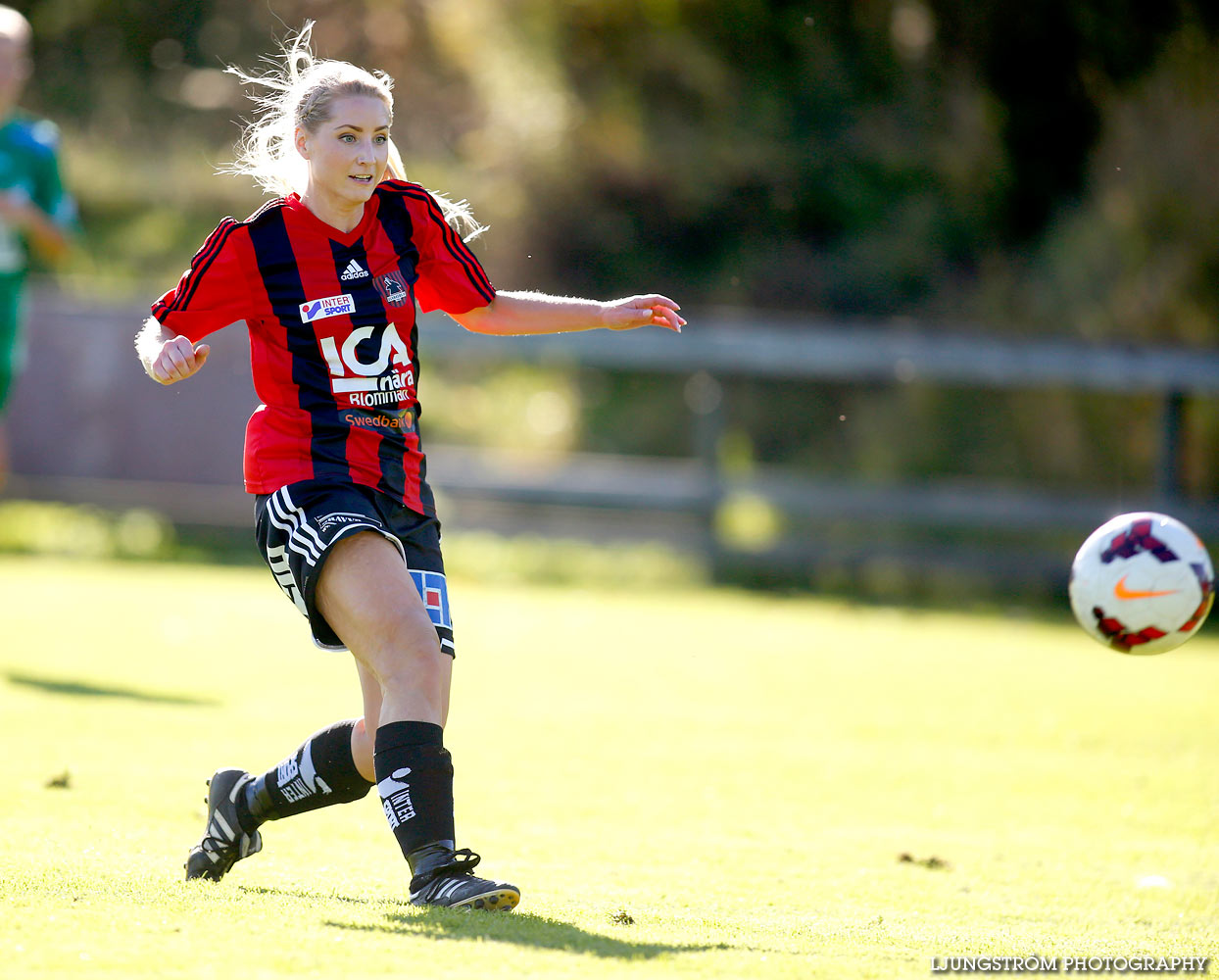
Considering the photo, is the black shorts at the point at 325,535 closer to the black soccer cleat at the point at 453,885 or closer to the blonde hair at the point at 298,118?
the black soccer cleat at the point at 453,885

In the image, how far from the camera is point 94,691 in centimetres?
600

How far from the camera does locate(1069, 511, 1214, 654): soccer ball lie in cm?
421

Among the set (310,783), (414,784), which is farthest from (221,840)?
(414,784)

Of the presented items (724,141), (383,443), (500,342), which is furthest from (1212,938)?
(724,141)

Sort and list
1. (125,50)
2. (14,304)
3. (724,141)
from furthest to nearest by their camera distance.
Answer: (125,50), (724,141), (14,304)

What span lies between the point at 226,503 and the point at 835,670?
5.56m

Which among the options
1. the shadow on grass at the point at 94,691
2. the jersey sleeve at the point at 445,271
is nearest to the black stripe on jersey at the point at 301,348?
the jersey sleeve at the point at 445,271

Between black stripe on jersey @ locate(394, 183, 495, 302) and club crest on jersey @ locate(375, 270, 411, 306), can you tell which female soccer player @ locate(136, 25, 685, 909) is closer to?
club crest on jersey @ locate(375, 270, 411, 306)

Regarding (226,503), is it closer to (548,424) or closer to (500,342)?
(500,342)

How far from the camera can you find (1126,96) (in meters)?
12.2

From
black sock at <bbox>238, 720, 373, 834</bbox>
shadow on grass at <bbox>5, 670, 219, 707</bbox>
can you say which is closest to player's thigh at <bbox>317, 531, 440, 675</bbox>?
black sock at <bbox>238, 720, 373, 834</bbox>

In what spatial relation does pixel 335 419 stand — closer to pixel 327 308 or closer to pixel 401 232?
pixel 327 308

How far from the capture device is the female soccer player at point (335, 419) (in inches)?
132

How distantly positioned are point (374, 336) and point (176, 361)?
493 mm
